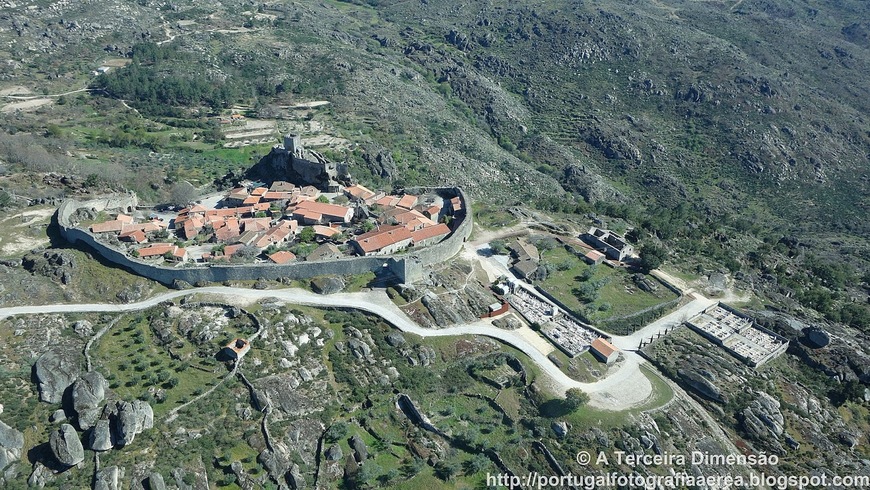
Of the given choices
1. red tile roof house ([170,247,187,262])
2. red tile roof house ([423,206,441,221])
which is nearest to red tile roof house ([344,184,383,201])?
red tile roof house ([423,206,441,221])

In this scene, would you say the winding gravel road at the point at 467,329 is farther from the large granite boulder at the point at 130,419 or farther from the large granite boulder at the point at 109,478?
the large granite boulder at the point at 109,478

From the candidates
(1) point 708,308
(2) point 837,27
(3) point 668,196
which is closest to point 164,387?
(1) point 708,308

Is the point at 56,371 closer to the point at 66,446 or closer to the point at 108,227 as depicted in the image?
the point at 66,446

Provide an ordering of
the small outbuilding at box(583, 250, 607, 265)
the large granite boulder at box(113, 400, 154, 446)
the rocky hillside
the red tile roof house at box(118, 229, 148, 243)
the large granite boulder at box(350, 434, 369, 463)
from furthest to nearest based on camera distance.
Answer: the rocky hillside, the small outbuilding at box(583, 250, 607, 265), the red tile roof house at box(118, 229, 148, 243), the large granite boulder at box(350, 434, 369, 463), the large granite boulder at box(113, 400, 154, 446)

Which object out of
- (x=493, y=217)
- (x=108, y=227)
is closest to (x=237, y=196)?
(x=108, y=227)

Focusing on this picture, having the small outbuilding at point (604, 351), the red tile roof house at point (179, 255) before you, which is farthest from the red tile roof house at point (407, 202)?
the small outbuilding at point (604, 351)

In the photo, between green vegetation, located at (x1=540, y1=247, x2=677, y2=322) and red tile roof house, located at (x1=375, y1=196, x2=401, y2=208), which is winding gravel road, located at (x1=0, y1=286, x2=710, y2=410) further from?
red tile roof house, located at (x1=375, y1=196, x2=401, y2=208)
